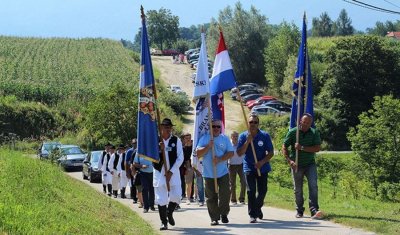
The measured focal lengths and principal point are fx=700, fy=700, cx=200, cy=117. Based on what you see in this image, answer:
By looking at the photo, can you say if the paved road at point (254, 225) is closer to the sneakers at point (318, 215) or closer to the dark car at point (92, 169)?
the sneakers at point (318, 215)

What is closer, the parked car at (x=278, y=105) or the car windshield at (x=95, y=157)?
the car windshield at (x=95, y=157)

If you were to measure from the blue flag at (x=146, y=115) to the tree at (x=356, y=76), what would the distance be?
162 feet

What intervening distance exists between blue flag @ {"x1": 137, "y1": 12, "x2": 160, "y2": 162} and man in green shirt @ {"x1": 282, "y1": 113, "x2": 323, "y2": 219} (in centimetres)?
258

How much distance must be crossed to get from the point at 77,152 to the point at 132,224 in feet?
78.0

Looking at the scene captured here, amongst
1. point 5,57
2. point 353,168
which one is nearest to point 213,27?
point 5,57

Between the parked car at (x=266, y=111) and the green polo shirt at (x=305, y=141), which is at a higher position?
the parked car at (x=266, y=111)

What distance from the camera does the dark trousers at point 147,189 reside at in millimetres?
15711

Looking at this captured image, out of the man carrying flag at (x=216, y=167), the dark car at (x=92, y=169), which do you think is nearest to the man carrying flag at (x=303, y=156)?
the man carrying flag at (x=216, y=167)

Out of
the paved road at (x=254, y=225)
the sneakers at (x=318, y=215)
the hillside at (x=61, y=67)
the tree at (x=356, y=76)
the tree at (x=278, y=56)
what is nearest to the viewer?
the paved road at (x=254, y=225)

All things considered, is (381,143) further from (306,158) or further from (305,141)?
(305,141)

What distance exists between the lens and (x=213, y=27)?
89.9m

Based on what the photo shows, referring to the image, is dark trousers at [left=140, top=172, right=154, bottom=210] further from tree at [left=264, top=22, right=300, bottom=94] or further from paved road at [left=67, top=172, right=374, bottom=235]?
tree at [left=264, top=22, right=300, bottom=94]

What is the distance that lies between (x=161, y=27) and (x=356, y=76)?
79.1 metres

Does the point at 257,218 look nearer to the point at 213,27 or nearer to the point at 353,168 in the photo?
the point at 353,168
